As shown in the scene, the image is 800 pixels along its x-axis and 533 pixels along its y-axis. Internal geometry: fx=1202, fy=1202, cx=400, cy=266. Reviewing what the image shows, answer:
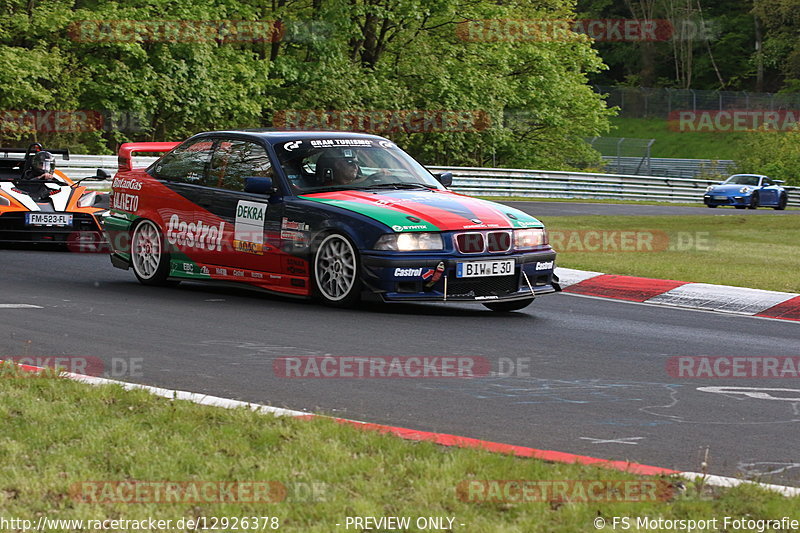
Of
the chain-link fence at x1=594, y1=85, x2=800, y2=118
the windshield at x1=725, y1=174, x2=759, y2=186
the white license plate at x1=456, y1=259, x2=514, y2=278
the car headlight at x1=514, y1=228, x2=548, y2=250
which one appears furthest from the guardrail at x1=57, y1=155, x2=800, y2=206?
the white license plate at x1=456, y1=259, x2=514, y2=278

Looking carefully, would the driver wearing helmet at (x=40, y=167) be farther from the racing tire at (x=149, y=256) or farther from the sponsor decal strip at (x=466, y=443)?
the sponsor decal strip at (x=466, y=443)

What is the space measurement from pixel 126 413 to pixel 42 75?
2753 centimetres

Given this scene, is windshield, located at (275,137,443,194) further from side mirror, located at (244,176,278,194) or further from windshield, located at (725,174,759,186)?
windshield, located at (725,174,759,186)

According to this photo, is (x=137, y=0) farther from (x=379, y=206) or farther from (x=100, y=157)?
(x=379, y=206)

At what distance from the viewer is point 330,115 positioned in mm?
38781

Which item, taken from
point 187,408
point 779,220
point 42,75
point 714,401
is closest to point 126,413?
point 187,408

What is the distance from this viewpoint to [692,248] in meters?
18.1

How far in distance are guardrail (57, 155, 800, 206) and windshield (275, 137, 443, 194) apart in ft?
77.8

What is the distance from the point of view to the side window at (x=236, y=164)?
35.2 feet

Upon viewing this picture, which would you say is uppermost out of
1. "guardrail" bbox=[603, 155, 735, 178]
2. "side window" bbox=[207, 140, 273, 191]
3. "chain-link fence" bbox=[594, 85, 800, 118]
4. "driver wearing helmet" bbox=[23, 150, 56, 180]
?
"chain-link fence" bbox=[594, 85, 800, 118]

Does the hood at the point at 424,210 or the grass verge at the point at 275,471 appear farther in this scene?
the hood at the point at 424,210

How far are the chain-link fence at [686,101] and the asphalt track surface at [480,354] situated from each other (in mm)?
51847

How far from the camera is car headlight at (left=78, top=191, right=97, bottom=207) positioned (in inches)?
611

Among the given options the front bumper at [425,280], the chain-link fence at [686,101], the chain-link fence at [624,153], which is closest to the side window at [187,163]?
the front bumper at [425,280]
